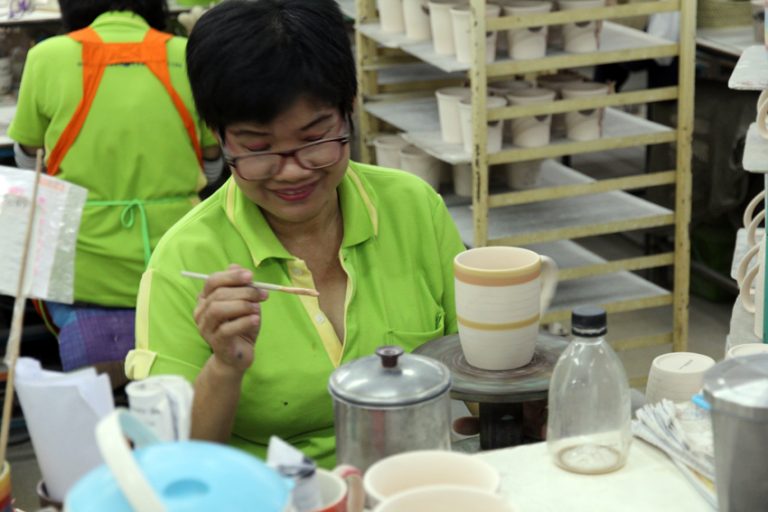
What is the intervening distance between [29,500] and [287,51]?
2.22m

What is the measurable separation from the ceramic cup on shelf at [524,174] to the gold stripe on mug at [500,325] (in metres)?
2.20

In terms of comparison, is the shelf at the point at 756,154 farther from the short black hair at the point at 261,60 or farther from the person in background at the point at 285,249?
the short black hair at the point at 261,60

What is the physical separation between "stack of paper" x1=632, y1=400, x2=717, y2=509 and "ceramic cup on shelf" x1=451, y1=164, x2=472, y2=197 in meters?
2.48

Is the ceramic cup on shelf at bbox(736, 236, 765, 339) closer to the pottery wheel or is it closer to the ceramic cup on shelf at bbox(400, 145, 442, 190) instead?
the pottery wheel

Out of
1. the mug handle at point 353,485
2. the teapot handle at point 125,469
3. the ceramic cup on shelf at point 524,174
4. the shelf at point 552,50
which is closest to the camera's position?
the teapot handle at point 125,469

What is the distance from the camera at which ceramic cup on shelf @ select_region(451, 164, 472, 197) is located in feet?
13.2

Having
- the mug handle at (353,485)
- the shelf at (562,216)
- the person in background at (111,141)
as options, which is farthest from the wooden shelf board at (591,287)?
the mug handle at (353,485)

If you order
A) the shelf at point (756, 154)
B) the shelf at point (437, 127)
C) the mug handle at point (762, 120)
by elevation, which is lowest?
the shelf at point (437, 127)

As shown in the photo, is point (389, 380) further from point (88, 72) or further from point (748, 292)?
point (88, 72)

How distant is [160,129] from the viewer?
3.34 m

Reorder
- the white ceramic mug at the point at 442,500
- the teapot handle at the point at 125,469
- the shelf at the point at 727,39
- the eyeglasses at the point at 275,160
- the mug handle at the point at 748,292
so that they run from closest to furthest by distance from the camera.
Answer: the teapot handle at the point at 125,469 → the white ceramic mug at the point at 442,500 → the eyeglasses at the point at 275,160 → the mug handle at the point at 748,292 → the shelf at the point at 727,39

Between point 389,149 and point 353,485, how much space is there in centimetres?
304

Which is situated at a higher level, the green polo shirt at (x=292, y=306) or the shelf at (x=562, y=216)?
the green polo shirt at (x=292, y=306)

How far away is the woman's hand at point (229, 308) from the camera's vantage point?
1.50m
